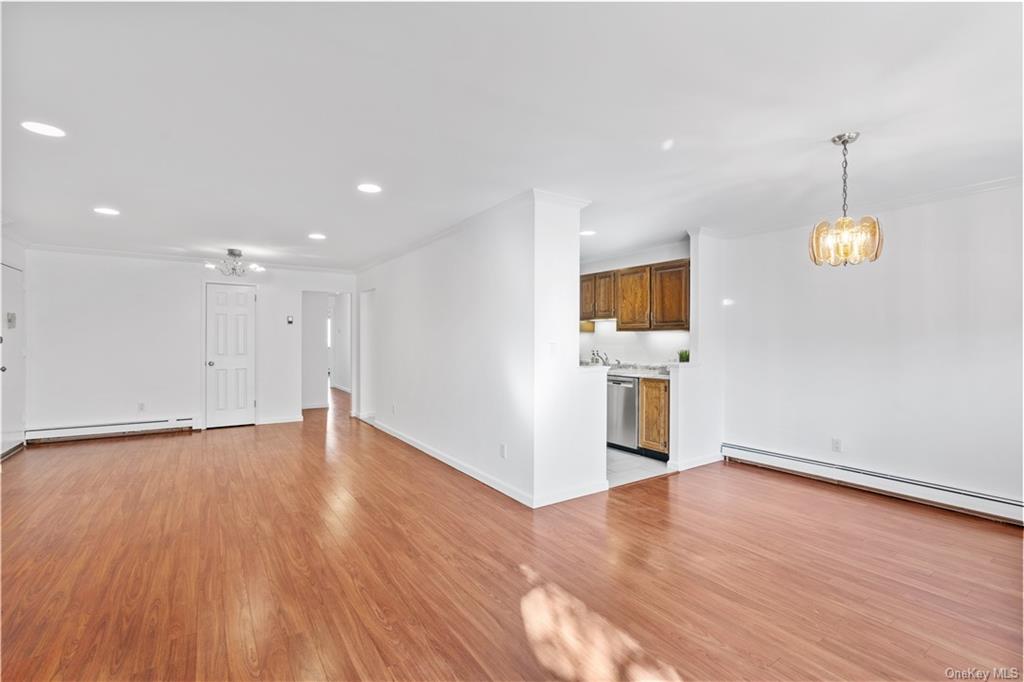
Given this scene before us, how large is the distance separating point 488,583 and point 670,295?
404cm

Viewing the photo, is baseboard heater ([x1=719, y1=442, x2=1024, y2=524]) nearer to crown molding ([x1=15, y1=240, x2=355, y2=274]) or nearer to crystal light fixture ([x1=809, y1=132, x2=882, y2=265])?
crystal light fixture ([x1=809, y1=132, x2=882, y2=265])

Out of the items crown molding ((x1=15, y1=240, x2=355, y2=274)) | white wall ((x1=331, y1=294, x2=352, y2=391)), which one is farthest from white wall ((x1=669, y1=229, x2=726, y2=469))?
white wall ((x1=331, y1=294, x2=352, y2=391))

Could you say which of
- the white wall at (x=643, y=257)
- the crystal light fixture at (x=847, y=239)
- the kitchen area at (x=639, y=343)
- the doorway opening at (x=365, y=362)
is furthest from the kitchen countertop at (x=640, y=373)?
the doorway opening at (x=365, y=362)

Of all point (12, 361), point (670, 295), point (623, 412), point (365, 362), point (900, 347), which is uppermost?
point (670, 295)

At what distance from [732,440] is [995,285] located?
2.65m

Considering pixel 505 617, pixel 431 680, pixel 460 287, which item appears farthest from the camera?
pixel 460 287

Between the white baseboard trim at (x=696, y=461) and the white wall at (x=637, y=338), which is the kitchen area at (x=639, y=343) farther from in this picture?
the white baseboard trim at (x=696, y=461)

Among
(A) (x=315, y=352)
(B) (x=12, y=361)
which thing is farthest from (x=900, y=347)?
(A) (x=315, y=352)

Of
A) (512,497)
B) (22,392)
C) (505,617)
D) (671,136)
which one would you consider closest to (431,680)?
(505,617)

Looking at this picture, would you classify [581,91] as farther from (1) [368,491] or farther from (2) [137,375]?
(2) [137,375]

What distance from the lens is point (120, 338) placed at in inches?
255

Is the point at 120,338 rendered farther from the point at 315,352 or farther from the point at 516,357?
the point at 516,357

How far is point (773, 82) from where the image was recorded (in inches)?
83.9

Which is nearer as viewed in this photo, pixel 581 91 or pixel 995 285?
pixel 581 91
